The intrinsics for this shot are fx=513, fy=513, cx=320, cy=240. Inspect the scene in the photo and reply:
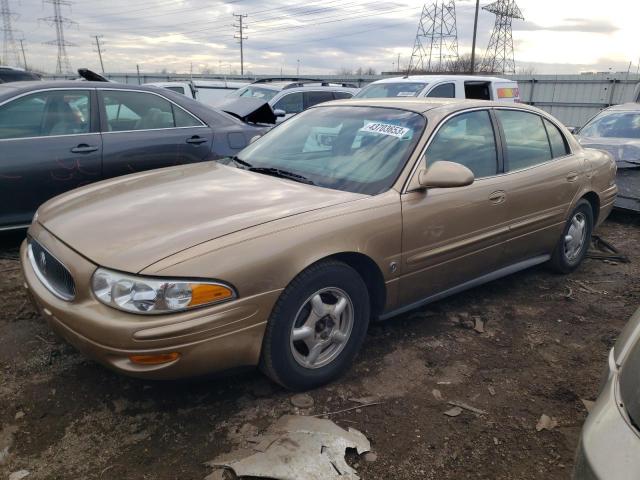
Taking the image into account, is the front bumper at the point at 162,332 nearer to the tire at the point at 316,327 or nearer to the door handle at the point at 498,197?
the tire at the point at 316,327

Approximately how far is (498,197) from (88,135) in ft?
12.1

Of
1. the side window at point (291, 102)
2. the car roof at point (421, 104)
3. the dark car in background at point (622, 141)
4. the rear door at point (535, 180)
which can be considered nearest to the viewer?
the car roof at point (421, 104)

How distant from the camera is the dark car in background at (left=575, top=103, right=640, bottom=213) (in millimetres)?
6234

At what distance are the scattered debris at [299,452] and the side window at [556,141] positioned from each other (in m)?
3.13

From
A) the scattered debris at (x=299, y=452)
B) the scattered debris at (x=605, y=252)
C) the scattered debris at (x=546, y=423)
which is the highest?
the scattered debris at (x=299, y=452)

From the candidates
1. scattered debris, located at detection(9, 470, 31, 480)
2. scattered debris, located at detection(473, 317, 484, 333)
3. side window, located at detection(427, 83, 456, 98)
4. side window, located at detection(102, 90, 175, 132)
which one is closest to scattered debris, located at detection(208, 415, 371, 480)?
scattered debris, located at detection(9, 470, 31, 480)

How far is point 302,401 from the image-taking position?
274 centimetres

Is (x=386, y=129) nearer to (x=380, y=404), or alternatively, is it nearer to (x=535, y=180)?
(x=535, y=180)

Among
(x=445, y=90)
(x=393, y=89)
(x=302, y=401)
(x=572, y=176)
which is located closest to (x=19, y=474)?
(x=302, y=401)

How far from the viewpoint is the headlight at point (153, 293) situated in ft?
7.43

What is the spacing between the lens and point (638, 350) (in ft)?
5.45

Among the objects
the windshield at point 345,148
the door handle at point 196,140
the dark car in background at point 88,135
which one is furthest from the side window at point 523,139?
the door handle at point 196,140

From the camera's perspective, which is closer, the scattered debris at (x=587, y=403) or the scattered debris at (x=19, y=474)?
the scattered debris at (x=19, y=474)

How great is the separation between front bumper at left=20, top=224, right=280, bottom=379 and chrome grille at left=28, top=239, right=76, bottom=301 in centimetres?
5
